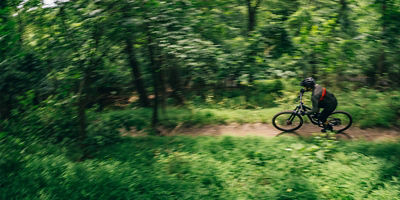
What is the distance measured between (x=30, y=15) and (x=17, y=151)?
3.80 m

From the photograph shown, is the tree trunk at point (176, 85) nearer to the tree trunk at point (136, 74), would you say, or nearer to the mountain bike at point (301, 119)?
the tree trunk at point (136, 74)

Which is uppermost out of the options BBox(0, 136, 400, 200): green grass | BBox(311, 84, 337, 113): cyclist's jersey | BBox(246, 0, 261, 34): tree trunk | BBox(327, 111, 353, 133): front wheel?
BBox(246, 0, 261, 34): tree trunk

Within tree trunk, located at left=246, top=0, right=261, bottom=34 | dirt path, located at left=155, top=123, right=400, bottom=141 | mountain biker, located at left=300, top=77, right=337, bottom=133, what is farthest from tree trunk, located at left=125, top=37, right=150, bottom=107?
tree trunk, located at left=246, top=0, right=261, bottom=34

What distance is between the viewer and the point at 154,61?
8.76m

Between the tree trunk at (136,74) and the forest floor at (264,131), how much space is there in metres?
2.43

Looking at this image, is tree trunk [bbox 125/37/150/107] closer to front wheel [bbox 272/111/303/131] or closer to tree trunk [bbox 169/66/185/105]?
tree trunk [bbox 169/66/185/105]

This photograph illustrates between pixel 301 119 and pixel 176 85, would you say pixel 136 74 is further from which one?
pixel 301 119

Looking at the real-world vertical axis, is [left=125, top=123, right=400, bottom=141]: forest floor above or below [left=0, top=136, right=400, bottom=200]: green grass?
below

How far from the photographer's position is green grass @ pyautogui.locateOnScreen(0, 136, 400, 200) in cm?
535

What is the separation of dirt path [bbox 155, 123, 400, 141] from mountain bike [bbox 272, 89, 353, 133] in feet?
0.78

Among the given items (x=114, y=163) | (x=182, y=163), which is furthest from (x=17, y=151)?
(x=182, y=163)

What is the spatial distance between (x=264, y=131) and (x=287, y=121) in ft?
2.97

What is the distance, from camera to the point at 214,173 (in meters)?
6.09

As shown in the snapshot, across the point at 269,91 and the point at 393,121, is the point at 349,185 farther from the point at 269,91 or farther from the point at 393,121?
the point at 269,91
